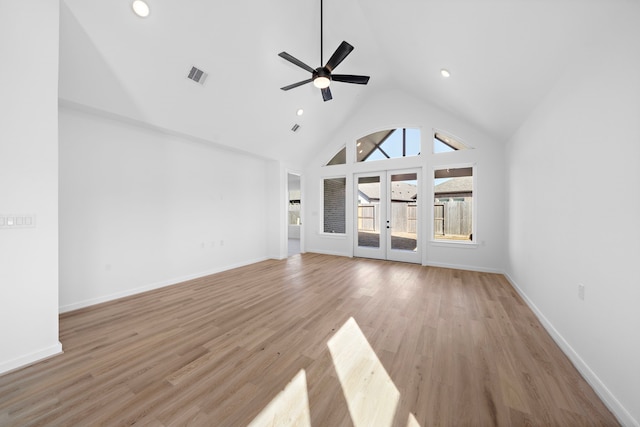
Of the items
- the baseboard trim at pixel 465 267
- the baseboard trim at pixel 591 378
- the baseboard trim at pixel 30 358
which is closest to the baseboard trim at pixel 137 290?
the baseboard trim at pixel 30 358

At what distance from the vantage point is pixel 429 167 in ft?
17.9

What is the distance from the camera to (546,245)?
272cm

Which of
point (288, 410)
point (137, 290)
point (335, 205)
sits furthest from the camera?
point (335, 205)

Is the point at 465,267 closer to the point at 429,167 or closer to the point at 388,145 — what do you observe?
the point at 429,167

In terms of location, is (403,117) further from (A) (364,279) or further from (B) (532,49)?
(A) (364,279)

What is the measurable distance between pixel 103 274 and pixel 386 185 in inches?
225

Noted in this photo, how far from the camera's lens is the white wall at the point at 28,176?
193 centimetres

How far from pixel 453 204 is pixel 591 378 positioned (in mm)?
4022

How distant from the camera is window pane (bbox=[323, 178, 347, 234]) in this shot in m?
6.75

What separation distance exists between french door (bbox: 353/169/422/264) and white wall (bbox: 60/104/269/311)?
3214 millimetres

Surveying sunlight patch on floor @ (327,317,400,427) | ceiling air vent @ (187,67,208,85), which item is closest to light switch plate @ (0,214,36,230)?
ceiling air vent @ (187,67,208,85)

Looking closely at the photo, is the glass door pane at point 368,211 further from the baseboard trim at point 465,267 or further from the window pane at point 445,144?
the window pane at point 445,144

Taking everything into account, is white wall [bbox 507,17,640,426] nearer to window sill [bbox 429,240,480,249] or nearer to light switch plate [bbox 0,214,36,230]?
window sill [bbox 429,240,480,249]

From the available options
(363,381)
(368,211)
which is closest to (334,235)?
(368,211)
